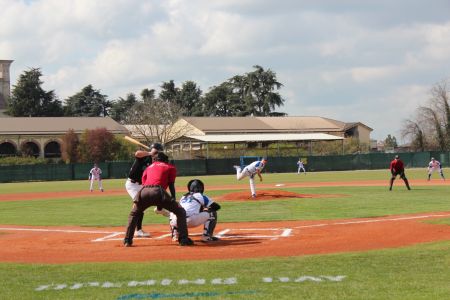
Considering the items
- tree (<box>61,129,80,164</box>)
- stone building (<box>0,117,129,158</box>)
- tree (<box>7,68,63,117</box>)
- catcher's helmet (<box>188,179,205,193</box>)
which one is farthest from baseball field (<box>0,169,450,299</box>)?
tree (<box>7,68,63,117</box>)

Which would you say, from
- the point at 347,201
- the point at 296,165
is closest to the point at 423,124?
the point at 296,165

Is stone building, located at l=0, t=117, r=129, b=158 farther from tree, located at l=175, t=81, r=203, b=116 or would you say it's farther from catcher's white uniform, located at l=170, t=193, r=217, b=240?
catcher's white uniform, located at l=170, t=193, r=217, b=240

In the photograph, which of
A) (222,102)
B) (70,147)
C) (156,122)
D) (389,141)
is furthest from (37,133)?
(389,141)

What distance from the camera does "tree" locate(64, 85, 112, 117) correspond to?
11700 cm

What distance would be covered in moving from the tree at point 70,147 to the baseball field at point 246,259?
2515 inches

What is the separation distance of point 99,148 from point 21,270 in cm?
6996

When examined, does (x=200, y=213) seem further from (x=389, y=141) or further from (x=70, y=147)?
(x=389, y=141)

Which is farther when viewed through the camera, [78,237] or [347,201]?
[347,201]

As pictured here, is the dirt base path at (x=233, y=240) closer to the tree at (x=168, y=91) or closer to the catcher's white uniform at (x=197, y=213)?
the catcher's white uniform at (x=197, y=213)

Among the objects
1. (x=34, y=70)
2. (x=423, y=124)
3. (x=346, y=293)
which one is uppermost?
(x=34, y=70)

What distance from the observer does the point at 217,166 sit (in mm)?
66375

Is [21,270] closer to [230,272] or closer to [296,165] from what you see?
[230,272]

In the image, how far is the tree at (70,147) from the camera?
79875mm

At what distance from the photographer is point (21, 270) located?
9000 mm
